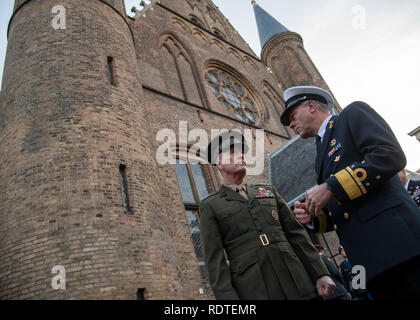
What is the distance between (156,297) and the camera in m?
4.62

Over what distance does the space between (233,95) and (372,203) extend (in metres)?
13.2

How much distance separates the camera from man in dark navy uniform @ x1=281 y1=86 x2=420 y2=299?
161cm

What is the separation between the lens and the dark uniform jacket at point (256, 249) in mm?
2166

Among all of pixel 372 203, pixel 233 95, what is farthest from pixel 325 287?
pixel 233 95

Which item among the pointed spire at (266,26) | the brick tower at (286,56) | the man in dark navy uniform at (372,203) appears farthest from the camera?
the pointed spire at (266,26)

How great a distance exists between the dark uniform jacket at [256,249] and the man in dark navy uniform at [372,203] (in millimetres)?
461

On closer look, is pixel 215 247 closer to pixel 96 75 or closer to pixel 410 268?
pixel 410 268

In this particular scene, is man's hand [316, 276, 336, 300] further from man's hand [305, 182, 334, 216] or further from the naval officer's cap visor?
the naval officer's cap visor

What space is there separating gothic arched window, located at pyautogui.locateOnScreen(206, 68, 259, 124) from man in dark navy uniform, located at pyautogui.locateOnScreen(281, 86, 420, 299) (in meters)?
11.4

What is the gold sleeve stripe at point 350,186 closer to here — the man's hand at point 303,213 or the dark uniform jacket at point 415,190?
the man's hand at point 303,213

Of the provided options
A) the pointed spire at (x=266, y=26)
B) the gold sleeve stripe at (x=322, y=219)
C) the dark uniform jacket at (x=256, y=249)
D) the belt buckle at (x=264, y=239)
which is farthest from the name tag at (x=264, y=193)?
the pointed spire at (x=266, y=26)

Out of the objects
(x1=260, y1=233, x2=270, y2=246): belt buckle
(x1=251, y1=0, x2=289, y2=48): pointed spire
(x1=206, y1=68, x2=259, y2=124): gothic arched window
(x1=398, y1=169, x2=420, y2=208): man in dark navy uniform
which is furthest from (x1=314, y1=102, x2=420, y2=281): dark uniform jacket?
Answer: (x1=251, y1=0, x2=289, y2=48): pointed spire
